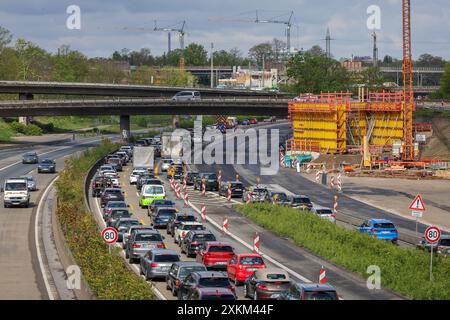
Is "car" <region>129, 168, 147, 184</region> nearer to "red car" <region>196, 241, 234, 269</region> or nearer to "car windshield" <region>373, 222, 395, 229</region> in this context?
"car windshield" <region>373, 222, 395, 229</region>

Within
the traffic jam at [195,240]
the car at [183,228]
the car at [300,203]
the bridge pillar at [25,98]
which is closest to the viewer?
the traffic jam at [195,240]

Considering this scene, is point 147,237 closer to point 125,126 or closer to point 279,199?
point 279,199

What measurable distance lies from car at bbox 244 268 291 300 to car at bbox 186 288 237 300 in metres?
2.67

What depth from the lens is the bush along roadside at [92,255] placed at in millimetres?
30156

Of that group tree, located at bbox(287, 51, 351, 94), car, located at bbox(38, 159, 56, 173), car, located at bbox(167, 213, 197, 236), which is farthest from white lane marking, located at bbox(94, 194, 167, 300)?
tree, located at bbox(287, 51, 351, 94)

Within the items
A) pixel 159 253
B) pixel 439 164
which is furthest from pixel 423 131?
pixel 159 253

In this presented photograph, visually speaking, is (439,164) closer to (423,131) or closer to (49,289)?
(423,131)

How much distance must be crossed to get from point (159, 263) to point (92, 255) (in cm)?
242

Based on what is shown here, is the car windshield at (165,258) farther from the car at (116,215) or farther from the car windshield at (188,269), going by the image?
the car at (116,215)

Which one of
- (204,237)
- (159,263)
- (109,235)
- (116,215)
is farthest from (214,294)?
(116,215)

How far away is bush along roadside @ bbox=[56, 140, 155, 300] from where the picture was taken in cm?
3016

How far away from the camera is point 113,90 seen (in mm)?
173375

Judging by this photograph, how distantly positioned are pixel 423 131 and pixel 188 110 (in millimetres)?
34401

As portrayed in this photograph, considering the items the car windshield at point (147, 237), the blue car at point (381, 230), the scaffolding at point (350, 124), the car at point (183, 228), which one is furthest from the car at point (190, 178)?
the car windshield at point (147, 237)
